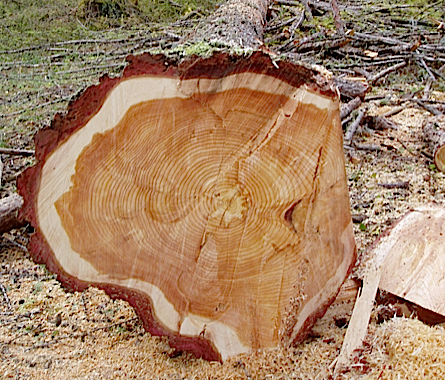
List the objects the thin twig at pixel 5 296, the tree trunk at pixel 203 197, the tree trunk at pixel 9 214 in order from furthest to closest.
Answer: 1. the tree trunk at pixel 9 214
2. the thin twig at pixel 5 296
3. the tree trunk at pixel 203 197

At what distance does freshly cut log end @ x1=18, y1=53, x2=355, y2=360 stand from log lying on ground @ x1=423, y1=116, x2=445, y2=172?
6.40 ft

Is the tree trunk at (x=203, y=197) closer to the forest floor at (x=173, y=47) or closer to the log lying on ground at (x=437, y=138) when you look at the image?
the forest floor at (x=173, y=47)

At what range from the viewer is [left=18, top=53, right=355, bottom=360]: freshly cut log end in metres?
1.48

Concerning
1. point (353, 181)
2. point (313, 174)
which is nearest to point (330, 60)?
point (353, 181)

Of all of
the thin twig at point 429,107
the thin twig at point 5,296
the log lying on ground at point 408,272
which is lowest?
the thin twig at point 5,296

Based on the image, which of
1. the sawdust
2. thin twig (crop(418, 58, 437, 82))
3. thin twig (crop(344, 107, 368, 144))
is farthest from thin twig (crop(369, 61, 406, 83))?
the sawdust

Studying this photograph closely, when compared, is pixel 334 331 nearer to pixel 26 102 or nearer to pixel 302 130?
pixel 302 130

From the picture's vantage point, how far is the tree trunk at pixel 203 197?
1.47 meters

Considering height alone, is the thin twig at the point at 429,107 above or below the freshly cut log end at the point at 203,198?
above

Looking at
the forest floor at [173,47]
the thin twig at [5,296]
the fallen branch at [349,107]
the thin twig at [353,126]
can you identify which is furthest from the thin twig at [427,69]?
the thin twig at [5,296]

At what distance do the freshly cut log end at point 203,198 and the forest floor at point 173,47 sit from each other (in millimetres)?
172

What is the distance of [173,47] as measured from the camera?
344 cm

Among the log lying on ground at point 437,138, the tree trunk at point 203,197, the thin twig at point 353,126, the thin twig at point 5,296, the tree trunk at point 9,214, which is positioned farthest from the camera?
the thin twig at point 353,126

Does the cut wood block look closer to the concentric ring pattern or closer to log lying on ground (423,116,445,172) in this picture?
the concentric ring pattern
